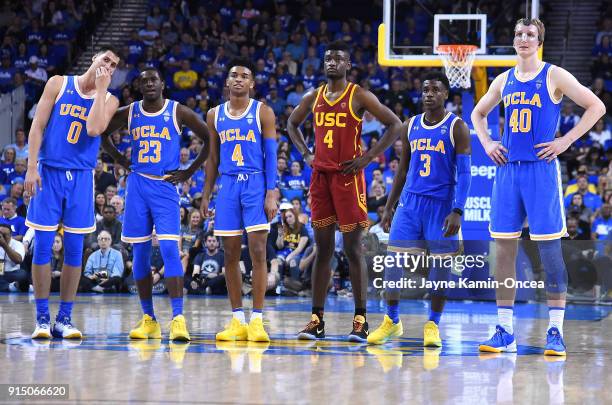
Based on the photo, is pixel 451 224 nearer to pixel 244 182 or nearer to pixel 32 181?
pixel 244 182

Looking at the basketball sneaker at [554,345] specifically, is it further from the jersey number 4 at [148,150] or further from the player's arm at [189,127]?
the jersey number 4 at [148,150]

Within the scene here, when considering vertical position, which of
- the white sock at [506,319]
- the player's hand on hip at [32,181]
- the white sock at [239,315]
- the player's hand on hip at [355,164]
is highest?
the player's hand on hip at [355,164]

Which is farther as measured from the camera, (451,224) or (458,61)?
(458,61)

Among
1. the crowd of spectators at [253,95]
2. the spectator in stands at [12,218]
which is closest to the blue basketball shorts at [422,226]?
the crowd of spectators at [253,95]

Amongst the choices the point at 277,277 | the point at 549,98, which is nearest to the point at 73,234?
the point at 549,98

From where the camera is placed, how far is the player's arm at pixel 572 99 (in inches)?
272

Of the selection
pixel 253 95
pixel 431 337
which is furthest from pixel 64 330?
pixel 253 95

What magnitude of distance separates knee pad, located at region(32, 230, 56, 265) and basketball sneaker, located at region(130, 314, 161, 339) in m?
0.90

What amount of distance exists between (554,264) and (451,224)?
86 cm

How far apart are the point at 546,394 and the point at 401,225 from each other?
8.39 feet

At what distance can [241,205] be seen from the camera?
306 inches

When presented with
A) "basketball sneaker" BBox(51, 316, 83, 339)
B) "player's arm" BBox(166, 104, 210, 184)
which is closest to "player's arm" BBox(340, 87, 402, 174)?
"player's arm" BBox(166, 104, 210, 184)

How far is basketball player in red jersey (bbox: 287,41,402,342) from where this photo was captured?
25.4 feet

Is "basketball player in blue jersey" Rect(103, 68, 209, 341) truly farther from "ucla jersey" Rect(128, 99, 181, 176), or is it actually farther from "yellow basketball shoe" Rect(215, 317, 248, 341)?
"yellow basketball shoe" Rect(215, 317, 248, 341)
